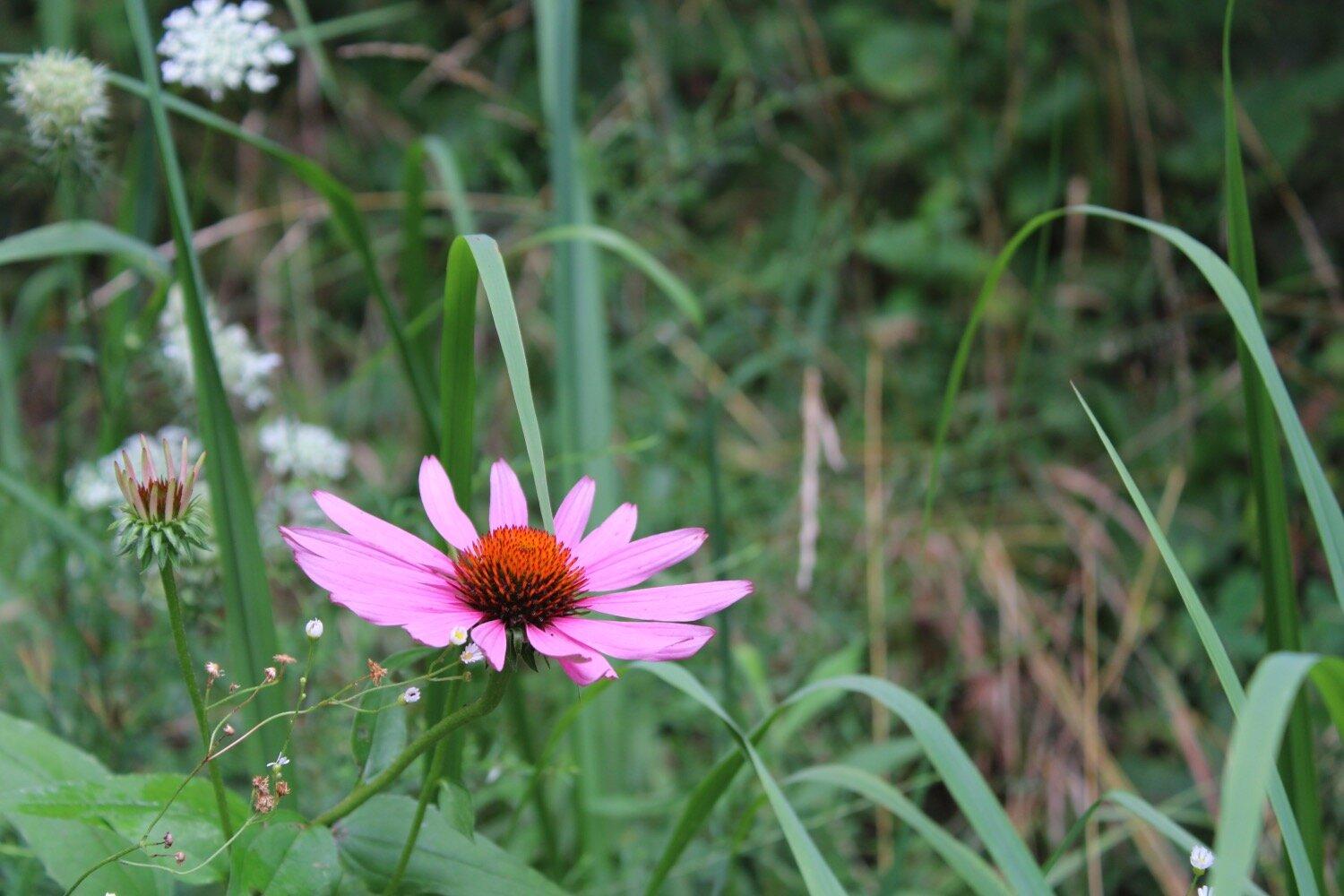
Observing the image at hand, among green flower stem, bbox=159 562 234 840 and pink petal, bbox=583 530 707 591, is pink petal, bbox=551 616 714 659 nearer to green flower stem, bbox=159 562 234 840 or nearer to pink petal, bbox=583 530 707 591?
pink petal, bbox=583 530 707 591

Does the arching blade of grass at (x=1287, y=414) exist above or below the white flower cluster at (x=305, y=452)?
below

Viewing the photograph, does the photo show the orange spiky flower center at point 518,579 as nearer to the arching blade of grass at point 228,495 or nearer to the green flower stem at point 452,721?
the green flower stem at point 452,721

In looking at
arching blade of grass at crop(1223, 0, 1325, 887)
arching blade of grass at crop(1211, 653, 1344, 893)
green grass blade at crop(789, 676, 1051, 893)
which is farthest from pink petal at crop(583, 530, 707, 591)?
arching blade of grass at crop(1223, 0, 1325, 887)

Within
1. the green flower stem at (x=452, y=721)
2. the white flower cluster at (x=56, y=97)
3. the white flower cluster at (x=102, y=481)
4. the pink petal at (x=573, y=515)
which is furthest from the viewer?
the white flower cluster at (x=102, y=481)

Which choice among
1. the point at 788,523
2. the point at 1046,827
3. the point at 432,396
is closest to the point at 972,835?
the point at 1046,827

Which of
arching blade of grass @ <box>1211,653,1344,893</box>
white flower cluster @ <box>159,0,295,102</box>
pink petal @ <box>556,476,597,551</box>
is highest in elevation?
white flower cluster @ <box>159,0,295,102</box>

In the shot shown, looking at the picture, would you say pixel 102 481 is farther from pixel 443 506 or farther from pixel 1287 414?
pixel 1287 414

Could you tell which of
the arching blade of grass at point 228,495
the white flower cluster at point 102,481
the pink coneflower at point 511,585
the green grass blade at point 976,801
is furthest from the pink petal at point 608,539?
the white flower cluster at point 102,481

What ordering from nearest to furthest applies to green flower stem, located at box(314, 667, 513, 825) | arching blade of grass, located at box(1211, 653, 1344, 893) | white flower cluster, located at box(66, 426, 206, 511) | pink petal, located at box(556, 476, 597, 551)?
arching blade of grass, located at box(1211, 653, 1344, 893) < green flower stem, located at box(314, 667, 513, 825) < pink petal, located at box(556, 476, 597, 551) < white flower cluster, located at box(66, 426, 206, 511)
